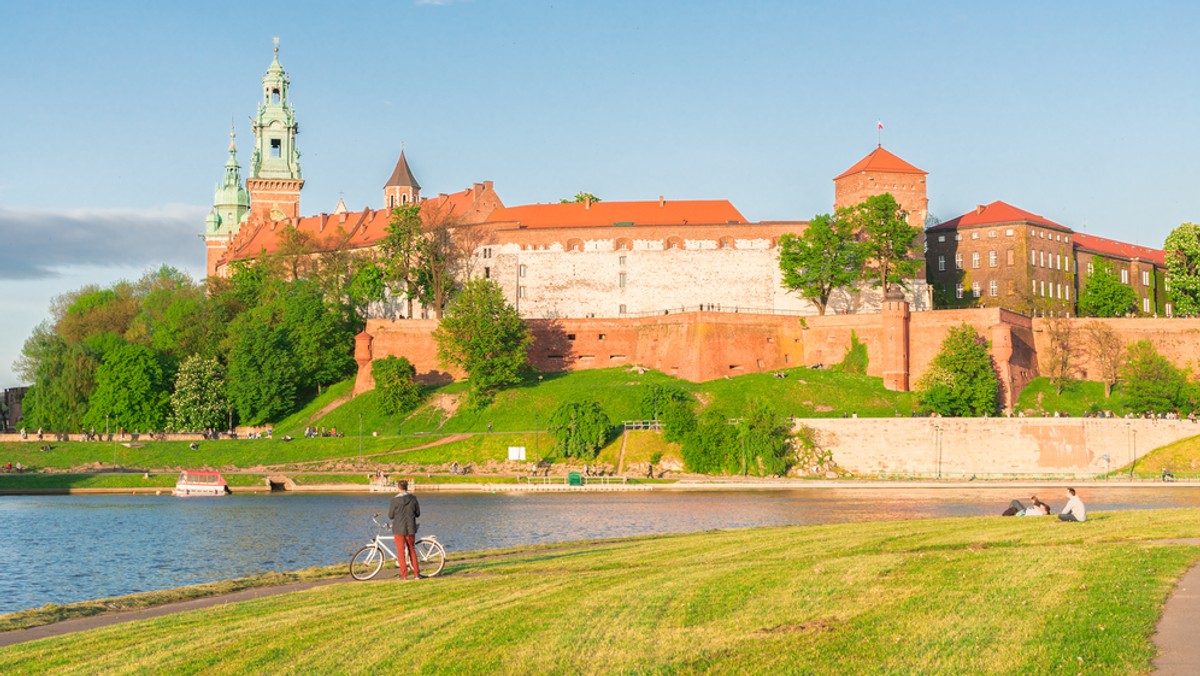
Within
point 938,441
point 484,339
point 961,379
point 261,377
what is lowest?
point 938,441

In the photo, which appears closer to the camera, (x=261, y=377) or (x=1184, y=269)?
A: (x=261, y=377)

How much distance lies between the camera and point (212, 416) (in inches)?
3041

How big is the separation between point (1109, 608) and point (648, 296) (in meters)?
72.9

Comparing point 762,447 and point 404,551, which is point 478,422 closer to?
point 762,447

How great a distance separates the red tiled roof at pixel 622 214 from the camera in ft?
287

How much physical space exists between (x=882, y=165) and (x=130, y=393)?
49182 mm

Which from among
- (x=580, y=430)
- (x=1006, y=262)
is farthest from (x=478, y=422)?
(x=1006, y=262)

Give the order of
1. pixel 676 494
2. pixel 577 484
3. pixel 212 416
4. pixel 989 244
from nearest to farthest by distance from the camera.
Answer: pixel 676 494, pixel 577 484, pixel 212 416, pixel 989 244

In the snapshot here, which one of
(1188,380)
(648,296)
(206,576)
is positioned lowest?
(206,576)

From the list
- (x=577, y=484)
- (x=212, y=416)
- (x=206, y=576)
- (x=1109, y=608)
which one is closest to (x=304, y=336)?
(x=212, y=416)

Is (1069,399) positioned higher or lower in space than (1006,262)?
lower

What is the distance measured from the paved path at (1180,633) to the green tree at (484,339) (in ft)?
196

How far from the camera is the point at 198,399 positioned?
77375 millimetres

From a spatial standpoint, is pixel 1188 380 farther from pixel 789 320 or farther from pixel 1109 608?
pixel 1109 608
